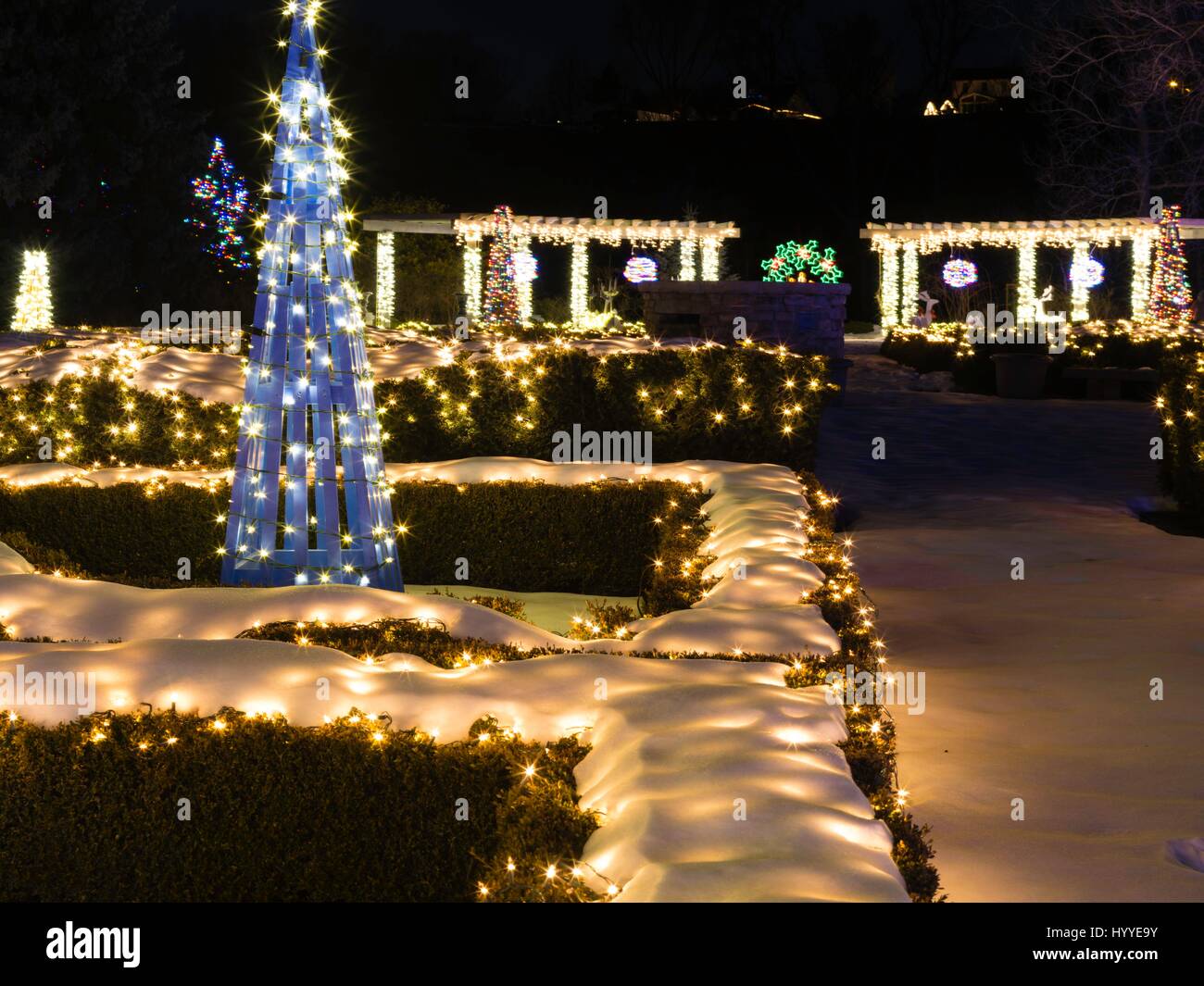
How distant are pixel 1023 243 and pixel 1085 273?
1.68 meters

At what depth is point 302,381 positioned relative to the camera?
6.50m

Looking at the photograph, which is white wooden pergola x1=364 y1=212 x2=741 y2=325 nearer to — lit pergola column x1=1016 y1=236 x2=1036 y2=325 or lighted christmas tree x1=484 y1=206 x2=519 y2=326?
lighted christmas tree x1=484 y1=206 x2=519 y2=326

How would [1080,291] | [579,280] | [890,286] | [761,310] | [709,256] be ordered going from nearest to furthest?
[761,310]
[1080,291]
[579,280]
[709,256]
[890,286]

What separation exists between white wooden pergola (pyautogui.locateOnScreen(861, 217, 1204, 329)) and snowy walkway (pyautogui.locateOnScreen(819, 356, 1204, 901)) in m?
13.8

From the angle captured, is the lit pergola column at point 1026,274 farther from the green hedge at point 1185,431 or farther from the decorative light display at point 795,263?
the green hedge at point 1185,431

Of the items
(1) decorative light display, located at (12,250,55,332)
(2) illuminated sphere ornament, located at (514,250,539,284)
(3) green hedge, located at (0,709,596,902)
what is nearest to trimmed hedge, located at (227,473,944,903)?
(3) green hedge, located at (0,709,596,902)

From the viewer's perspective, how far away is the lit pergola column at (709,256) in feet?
87.9

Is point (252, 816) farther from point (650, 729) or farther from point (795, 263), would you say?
point (795, 263)

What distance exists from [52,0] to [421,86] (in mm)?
21776

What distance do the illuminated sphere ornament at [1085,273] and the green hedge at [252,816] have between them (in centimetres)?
2423

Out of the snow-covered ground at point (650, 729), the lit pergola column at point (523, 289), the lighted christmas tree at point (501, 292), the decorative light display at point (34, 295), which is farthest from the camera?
the lit pergola column at point (523, 289)

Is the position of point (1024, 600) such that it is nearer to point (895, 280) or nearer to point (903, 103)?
point (895, 280)

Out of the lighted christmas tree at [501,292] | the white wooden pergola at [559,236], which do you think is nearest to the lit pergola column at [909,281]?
the white wooden pergola at [559,236]

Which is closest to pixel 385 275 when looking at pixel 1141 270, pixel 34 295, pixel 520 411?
pixel 34 295
